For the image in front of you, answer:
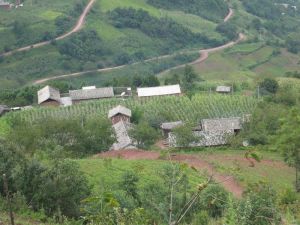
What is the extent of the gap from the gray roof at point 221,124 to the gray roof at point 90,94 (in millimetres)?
12221

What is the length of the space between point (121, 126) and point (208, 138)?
20.0 feet

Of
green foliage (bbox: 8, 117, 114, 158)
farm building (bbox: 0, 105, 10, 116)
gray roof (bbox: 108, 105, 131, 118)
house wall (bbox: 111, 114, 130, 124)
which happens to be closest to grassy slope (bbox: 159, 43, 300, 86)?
farm building (bbox: 0, 105, 10, 116)

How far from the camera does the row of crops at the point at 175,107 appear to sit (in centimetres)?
4209

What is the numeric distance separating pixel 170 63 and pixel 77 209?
196ft

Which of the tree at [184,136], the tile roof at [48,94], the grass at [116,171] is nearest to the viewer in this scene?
the grass at [116,171]

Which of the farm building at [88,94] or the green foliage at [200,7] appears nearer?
the farm building at [88,94]

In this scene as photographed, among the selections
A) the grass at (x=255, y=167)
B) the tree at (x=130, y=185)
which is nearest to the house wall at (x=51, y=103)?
the grass at (x=255, y=167)

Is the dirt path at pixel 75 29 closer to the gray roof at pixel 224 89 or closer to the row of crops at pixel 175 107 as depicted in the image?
the row of crops at pixel 175 107

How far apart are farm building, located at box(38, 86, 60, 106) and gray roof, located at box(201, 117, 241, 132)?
46.0 feet

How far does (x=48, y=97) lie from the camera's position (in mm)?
46062

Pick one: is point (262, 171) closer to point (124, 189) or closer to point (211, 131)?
point (211, 131)

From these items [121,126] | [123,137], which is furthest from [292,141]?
[121,126]

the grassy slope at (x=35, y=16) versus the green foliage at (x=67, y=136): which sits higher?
the grassy slope at (x=35, y=16)

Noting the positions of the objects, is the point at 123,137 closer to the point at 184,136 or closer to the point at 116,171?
the point at 184,136
